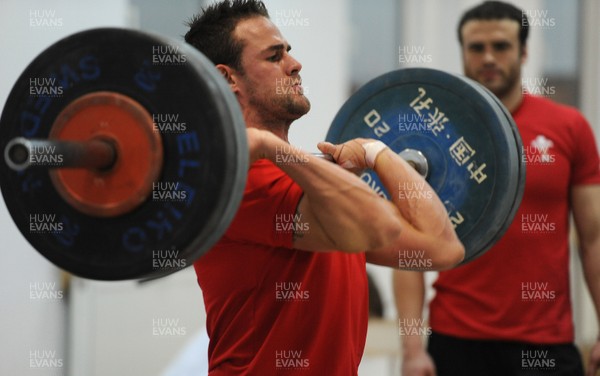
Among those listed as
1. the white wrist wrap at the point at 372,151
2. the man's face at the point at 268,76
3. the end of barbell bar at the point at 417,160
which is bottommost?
the end of barbell bar at the point at 417,160

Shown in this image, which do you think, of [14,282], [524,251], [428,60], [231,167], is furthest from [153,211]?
[428,60]

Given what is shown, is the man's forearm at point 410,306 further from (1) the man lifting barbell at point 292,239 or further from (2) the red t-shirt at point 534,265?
(1) the man lifting barbell at point 292,239

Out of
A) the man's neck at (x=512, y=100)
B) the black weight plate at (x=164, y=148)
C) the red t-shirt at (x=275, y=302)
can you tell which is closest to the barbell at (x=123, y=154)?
the black weight plate at (x=164, y=148)

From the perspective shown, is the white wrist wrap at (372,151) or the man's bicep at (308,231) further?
the white wrist wrap at (372,151)

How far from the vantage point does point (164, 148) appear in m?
1.53

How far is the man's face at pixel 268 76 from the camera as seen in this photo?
2.06 metres

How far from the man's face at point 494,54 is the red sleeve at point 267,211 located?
4.12 feet

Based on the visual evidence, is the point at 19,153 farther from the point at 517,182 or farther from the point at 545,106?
the point at 545,106

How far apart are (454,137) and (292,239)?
687 mm

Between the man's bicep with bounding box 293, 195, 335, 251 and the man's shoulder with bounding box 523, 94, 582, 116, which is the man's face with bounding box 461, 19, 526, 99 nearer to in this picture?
the man's shoulder with bounding box 523, 94, 582, 116

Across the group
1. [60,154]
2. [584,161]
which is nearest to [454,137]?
[584,161]

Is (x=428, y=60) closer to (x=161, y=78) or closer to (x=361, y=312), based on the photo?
(x=361, y=312)

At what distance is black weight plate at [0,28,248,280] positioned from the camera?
1.50m

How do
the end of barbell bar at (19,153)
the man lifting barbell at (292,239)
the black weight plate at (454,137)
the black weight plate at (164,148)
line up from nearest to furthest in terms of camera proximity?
the end of barbell bar at (19,153)
the black weight plate at (164,148)
the man lifting barbell at (292,239)
the black weight plate at (454,137)
